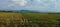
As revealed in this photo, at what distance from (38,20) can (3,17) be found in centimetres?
49

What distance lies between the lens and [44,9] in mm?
3311

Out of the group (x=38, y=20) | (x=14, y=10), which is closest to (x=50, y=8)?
(x=38, y=20)

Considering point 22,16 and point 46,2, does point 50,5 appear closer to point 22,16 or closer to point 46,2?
point 46,2

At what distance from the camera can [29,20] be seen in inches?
128

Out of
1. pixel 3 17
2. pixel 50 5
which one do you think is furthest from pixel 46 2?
pixel 3 17

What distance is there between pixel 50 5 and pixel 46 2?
2.9 inches

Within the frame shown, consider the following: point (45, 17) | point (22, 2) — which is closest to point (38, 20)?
point (45, 17)

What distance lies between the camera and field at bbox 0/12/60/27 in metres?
3.22

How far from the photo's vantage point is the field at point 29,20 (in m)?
3.22

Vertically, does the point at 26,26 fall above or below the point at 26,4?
below

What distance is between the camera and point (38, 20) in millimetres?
3246

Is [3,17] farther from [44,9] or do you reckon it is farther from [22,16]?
[44,9]

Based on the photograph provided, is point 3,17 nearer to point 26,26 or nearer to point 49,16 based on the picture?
point 26,26

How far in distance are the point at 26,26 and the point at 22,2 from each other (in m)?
0.37
